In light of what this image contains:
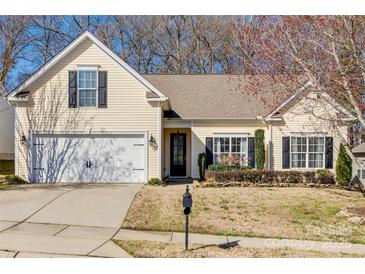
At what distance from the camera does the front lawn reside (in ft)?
28.0

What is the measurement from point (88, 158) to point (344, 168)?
11354 millimetres

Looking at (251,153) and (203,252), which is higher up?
(251,153)

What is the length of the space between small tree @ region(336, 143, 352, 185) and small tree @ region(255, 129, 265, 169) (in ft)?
11.2

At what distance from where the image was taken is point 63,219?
9117mm

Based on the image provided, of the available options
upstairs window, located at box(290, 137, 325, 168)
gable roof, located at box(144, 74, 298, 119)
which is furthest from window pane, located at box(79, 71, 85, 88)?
upstairs window, located at box(290, 137, 325, 168)

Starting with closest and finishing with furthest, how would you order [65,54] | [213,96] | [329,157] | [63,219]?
[63,219] < [65,54] < [329,157] < [213,96]

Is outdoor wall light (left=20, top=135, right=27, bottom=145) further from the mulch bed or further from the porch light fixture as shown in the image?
the mulch bed

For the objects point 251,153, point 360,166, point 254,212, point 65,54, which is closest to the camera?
point 254,212

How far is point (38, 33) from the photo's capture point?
2861 centimetres

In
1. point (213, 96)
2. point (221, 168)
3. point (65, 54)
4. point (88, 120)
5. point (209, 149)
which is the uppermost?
point (65, 54)

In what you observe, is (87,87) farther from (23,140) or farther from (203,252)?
(203,252)

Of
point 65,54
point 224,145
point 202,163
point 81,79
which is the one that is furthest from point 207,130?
point 65,54

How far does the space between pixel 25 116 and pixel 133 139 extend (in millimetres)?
4693

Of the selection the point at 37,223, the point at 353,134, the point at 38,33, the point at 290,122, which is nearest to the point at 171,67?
the point at 38,33
